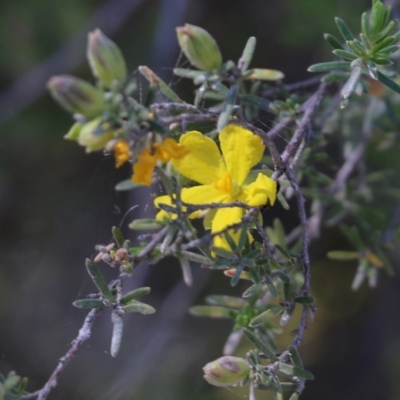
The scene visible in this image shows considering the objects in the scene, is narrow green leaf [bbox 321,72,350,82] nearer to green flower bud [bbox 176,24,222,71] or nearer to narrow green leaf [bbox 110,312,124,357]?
green flower bud [bbox 176,24,222,71]

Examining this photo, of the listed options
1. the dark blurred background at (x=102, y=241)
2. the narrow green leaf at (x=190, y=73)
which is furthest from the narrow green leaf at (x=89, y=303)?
the dark blurred background at (x=102, y=241)

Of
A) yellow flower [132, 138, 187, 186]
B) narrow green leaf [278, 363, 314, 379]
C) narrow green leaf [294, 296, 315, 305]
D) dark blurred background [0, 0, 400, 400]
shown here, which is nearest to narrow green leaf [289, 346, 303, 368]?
narrow green leaf [278, 363, 314, 379]

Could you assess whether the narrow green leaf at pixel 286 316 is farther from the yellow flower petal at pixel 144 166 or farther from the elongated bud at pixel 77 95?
the elongated bud at pixel 77 95

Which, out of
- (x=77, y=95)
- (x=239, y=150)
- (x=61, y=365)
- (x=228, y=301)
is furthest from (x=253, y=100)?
(x=61, y=365)

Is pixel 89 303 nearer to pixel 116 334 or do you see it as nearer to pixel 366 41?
pixel 116 334

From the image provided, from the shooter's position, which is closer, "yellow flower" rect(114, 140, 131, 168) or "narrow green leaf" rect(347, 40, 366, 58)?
"yellow flower" rect(114, 140, 131, 168)
